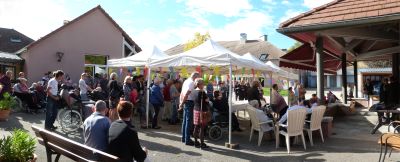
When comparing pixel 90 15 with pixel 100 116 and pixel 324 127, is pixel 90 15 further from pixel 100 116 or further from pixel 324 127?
pixel 100 116

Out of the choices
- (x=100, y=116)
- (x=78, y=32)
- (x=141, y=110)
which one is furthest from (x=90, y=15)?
(x=100, y=116)

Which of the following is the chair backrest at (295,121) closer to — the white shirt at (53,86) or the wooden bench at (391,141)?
the wooden bench at (391,141)

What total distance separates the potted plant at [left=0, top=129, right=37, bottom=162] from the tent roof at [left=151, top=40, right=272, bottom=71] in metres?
4.78

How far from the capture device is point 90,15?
21172 millimetres

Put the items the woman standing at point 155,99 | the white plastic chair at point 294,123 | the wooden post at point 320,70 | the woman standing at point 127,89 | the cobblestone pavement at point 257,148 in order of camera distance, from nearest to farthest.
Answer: the cobblestone pavement at point 257,148
the white plastic chair at point 294,123
the wooden post at point 320,70
the woman standing at point 127,89
the woman standing at point 155,99

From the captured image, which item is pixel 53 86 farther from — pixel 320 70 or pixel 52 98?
pixel 320 70

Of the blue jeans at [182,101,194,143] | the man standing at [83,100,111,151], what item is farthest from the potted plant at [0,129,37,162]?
the blue jeans at [182,101,194,143]

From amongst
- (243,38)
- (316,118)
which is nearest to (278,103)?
(316,118)

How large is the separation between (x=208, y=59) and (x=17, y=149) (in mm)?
5115

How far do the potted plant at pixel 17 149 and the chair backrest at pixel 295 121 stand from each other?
4.97 metres

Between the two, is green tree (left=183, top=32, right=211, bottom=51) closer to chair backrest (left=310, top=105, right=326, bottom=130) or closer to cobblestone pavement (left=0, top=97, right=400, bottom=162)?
cobblestone pavement (left=0, top=97, right=400, bottom=162)

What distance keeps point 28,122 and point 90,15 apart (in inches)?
454

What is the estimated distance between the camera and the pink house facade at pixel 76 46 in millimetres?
19344

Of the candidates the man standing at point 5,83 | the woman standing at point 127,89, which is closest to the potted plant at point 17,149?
the woman standing at point 127,89
